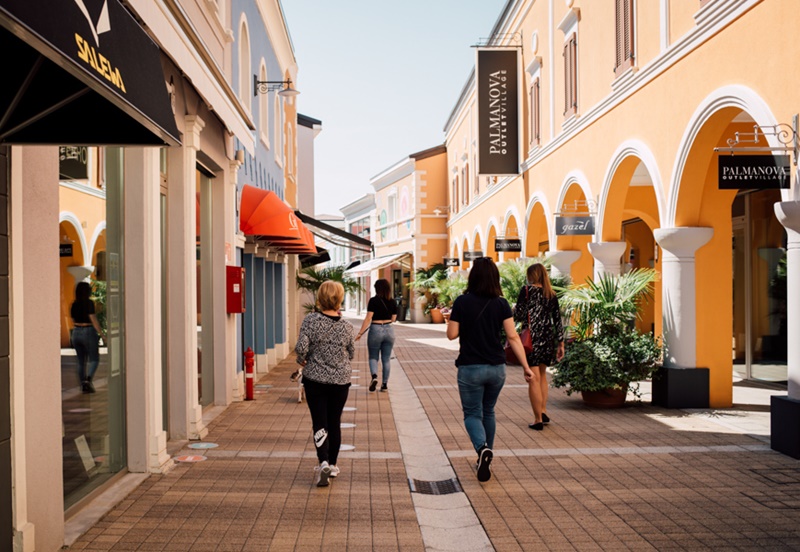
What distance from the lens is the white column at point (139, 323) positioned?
23.4 feet

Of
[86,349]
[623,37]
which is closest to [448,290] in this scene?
[623,37]

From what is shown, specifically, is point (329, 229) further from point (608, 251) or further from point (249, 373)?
point (249, 373)

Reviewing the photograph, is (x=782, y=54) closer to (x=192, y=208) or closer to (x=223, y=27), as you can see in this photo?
(x=192, y=208)

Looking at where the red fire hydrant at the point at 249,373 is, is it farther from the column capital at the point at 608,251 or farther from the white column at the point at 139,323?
the column capital at the point at 608,251

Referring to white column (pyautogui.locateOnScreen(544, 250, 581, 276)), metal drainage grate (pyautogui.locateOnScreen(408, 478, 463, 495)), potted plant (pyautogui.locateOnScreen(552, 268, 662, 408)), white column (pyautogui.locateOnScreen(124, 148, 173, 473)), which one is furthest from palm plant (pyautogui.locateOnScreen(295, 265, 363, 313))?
metal drainage grate (pyautogui.locateOnScreen(408, 478, 463, 495))

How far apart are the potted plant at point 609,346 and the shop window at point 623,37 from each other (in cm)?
361

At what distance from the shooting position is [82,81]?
11.3ft

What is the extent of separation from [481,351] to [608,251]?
26.0ft

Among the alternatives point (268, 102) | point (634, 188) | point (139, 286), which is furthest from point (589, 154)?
point (139, 286)

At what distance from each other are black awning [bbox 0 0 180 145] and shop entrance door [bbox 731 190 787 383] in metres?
11.3

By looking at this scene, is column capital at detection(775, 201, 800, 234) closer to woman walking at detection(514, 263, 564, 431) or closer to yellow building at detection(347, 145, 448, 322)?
woman walking at detection(514, 263, 564, 431)

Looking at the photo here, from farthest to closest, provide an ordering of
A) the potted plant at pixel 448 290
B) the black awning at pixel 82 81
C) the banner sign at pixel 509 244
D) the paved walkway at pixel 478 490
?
the potted plant at pixel 448 290 → the banner sign at pixel 509 244 → the paved walkway at pixel 478 490 → the black awning at pixel 82 81

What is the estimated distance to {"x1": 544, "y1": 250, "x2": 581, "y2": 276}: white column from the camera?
58.0 feet

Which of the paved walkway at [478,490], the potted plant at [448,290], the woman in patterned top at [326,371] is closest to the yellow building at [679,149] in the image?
the paved walkway at [478,490]
